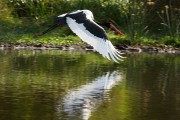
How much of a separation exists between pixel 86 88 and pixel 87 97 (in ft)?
3.04

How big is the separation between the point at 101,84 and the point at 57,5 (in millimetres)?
11250

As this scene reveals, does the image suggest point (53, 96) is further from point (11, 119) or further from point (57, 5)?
point (57, 5)

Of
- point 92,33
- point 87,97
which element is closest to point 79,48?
point 92,33

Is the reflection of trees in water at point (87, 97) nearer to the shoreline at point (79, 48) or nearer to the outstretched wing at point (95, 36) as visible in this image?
the outstretched wing at point (95, 36)

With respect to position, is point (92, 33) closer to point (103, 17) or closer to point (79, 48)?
point (79, 48)

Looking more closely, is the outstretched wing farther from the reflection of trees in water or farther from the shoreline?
the shoreline

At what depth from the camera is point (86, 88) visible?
10992mm

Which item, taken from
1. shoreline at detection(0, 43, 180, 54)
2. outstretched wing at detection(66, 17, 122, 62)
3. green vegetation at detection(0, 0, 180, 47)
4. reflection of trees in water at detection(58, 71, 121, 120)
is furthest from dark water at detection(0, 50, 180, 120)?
green vegetation at detection(0, 0, 180, 47)

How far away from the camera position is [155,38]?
20656 mm

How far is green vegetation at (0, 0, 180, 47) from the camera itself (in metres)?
19.6

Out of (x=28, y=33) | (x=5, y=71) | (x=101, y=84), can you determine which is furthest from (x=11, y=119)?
(x=28, y=33)

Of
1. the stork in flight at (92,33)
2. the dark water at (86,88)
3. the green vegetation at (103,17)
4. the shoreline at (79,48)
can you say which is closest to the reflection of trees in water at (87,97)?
the dark water at (86,88)

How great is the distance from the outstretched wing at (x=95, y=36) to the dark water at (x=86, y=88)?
535 mm

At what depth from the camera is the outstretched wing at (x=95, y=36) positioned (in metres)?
11.9
